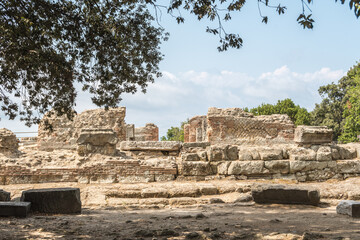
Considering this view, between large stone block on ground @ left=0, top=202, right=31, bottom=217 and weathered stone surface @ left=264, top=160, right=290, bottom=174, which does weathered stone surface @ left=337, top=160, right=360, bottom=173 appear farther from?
large stone block on ground @ left=0, top=202, right=31, bottom=217

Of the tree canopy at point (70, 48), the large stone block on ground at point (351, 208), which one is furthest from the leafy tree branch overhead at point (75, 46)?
the large stone block on ground at point (351, 208)

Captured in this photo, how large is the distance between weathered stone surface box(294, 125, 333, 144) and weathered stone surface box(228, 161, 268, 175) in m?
1.57

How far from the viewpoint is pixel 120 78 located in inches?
255

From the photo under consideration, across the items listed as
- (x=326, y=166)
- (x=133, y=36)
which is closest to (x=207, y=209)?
(x=133, y=36)

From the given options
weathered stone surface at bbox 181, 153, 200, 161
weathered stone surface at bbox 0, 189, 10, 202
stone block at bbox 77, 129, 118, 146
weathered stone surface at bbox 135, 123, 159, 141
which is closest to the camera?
weathered stone surface at bbox 0, 189, 10, 202

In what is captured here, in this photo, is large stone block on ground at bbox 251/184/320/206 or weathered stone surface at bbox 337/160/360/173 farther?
weathered stone surface at bbox 337/160/360/173

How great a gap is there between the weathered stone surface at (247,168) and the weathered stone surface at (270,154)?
0.23 m

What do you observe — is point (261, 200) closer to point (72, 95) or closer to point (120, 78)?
point (120, 78)

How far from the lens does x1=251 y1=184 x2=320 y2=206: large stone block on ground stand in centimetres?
724

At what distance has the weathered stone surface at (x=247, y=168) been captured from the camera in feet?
32.0

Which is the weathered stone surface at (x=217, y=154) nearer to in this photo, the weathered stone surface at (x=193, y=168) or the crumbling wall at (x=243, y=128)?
the weathered stone surface at (x=193, y=168)

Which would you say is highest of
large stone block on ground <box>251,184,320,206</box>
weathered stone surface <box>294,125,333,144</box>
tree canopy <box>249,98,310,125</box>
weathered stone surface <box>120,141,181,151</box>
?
tree canopy <box>249,98,310,125</box>

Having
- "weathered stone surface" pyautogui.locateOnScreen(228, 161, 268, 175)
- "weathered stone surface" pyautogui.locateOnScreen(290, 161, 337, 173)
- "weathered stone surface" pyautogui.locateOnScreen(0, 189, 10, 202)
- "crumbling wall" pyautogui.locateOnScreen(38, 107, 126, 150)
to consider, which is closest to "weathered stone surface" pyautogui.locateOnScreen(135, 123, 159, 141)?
"crumbling wall" pyautogui.locateOnScreen(38, 107, 126, 150)

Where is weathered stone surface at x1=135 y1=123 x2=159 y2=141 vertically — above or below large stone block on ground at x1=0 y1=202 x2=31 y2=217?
above
